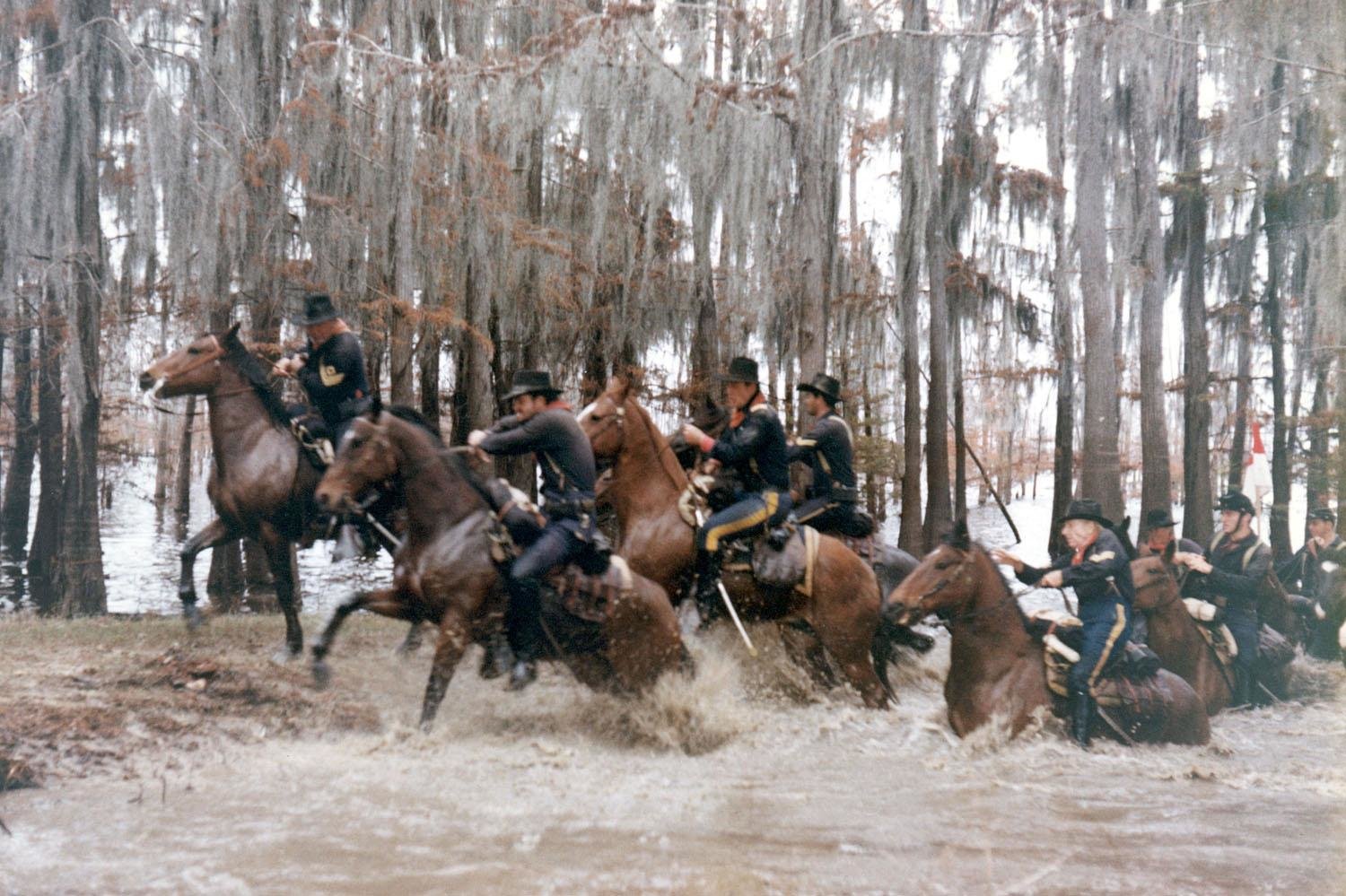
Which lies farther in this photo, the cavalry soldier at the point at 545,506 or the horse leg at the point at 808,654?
the horse leg at the point at 808,654

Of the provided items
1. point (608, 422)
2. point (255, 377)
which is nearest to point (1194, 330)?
point (608, 422)

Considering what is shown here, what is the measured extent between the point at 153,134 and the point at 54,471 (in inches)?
237

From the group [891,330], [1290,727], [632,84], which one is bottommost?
Answer: [1290,727]

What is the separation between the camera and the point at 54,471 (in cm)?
1240

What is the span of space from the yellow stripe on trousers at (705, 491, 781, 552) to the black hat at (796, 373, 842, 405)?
3.63 ft

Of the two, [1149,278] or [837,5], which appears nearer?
[837,5]

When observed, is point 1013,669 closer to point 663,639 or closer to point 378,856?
point 663,639

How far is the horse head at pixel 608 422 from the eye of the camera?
743 cm

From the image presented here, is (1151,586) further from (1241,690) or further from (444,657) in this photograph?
(444,657)

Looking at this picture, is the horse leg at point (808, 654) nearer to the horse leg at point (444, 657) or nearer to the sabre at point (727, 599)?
the sabre at point (727, 599)

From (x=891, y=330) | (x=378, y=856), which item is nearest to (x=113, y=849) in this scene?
(x=378, y=856)

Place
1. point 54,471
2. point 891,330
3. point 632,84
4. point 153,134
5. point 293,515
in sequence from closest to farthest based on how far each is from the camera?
point 293,515 < point 153,134 < point 632,84 < point 54,471 < point 891,330

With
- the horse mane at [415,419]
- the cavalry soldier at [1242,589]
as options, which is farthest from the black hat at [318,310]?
the cavalry soldier at [1242,589]

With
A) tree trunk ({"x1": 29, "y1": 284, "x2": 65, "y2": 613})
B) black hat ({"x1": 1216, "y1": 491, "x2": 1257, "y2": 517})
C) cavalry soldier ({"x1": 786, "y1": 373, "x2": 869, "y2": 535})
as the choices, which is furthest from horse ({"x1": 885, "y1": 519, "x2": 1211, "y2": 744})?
tree trunk ({"x1": 29, "y1": 284, "x2": 65, "y2": 613})
